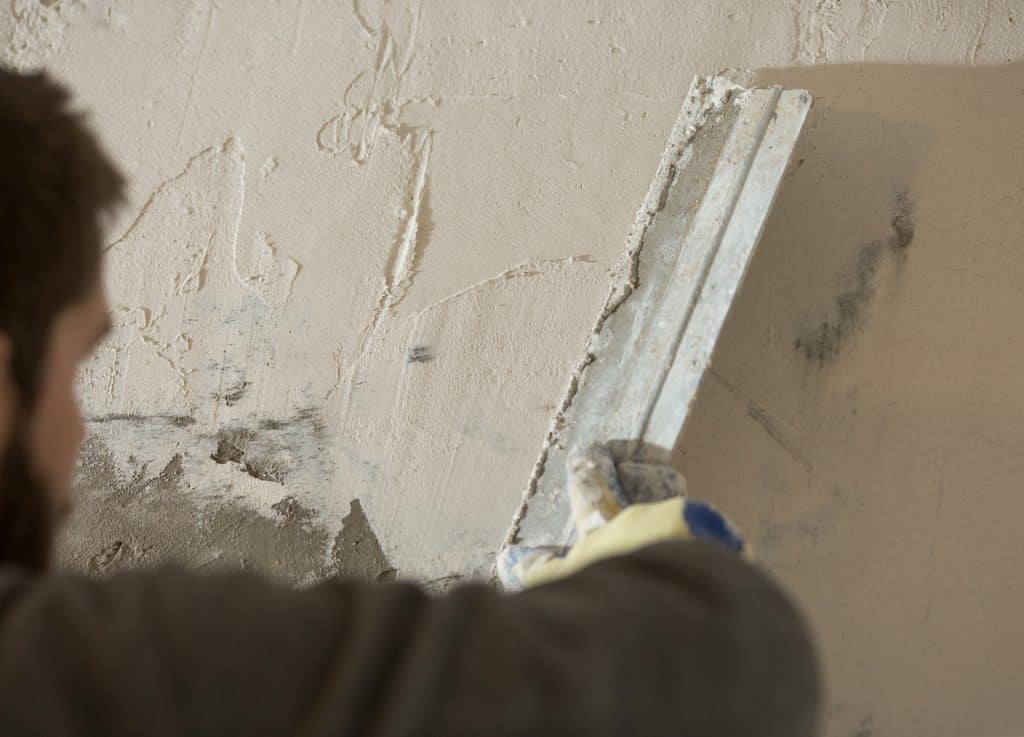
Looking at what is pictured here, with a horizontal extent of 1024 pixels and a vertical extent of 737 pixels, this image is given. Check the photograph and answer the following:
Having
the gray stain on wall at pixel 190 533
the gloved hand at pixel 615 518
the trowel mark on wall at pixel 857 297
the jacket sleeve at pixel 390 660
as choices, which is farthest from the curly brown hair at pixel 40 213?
the trowel mark on wall at pixel 857 297

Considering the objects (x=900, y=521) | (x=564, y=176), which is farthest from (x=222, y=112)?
(x=900, y=521)

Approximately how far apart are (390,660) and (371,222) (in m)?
1.04

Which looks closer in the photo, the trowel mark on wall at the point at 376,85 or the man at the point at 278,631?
the man at the point at 278,631

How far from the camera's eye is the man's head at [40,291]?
74 cm

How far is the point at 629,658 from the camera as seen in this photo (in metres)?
0.69

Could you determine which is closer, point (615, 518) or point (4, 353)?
point (4, 353)

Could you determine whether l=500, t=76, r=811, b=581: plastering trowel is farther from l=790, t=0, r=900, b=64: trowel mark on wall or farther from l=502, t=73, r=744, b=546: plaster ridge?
l=790, t=0, r=900, b=64: trowel mark on wall

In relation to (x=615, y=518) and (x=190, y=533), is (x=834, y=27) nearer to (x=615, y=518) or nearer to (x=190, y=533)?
(x=615, y=518)

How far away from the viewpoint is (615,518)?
42.5 inches

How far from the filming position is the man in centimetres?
63

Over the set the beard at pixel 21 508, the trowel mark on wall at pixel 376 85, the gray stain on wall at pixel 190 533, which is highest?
the trowel mark on wall at pixel 376 85

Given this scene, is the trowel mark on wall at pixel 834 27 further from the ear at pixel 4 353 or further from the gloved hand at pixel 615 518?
the ear at pixel 4 353

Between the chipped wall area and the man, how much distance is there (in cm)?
75

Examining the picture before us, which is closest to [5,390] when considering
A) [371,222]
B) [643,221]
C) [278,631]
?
[278,631]
